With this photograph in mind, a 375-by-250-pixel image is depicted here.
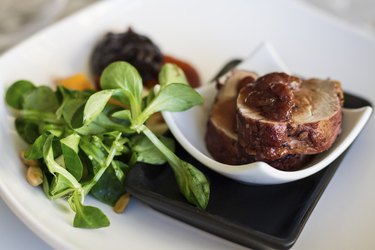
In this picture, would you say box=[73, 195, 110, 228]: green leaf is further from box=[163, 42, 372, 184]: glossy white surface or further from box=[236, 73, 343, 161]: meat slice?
box=[236, 73, 343, 161]: meat slice

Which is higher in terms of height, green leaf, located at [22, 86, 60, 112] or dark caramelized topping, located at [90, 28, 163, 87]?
dark caramelized topping, located at [90, 28, 163, 87]

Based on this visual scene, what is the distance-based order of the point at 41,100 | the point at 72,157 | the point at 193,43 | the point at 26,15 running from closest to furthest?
1. the point at 72,157
2. the point at 41,100
3. the point at 193,43
4. the point at 26,15

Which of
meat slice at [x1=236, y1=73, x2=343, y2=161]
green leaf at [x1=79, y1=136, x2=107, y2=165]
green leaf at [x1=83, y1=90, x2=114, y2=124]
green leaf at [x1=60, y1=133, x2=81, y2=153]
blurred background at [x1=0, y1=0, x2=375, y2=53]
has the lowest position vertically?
blurred background at [x1=0, y1=0, x2=375, y2=53]

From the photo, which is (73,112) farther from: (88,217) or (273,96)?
(273,96)

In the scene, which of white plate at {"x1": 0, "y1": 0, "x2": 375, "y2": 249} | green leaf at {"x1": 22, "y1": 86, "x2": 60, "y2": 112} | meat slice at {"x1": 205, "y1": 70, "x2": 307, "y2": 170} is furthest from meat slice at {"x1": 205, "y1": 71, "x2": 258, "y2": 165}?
green leaf at {"x1": 22, "y1": 86, "x2": 60, "y2": 112}

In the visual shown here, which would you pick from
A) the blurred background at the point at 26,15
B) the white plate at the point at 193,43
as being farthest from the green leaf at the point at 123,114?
the blurred background at the point at 26,15

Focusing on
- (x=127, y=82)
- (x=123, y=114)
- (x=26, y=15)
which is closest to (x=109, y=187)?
(x=123, y=114)

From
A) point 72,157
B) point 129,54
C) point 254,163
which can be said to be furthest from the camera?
point 129,54
